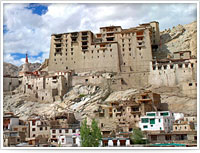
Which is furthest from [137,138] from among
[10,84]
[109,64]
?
[10,84]

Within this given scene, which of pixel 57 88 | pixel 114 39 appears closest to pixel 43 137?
pixel 57 88

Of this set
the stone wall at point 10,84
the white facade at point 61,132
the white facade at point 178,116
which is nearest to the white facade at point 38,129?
the white facade at point 61,132

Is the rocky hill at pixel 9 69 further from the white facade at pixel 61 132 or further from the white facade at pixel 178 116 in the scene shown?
the white facade at pixel 178 116

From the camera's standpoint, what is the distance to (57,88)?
5012 centimetres

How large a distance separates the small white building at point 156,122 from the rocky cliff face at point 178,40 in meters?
19.8

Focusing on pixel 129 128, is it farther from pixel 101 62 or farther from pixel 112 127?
pixel 101 62

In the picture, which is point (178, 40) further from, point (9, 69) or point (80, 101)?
point (9, 69)

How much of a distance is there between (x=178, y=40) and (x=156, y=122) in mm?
28291

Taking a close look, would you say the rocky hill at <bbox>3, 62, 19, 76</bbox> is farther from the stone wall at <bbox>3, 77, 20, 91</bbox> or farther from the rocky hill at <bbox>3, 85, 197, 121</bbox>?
the rocky hill at <bbox>3, 85, 197, 121</bbox>

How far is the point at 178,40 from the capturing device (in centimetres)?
5828

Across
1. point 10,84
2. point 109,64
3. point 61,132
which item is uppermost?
point 109,64

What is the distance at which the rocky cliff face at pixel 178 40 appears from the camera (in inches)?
2152

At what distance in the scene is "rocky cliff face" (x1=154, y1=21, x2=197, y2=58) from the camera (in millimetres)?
54656

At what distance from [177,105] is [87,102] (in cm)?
1275
